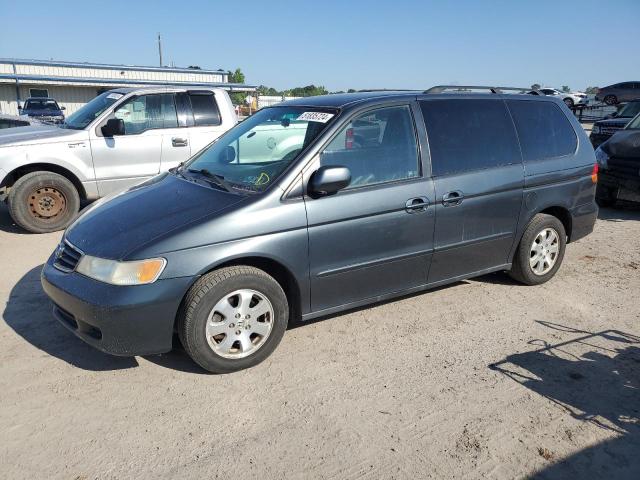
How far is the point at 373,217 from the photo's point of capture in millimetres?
3771

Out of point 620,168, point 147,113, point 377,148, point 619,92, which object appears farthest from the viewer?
point 619,92

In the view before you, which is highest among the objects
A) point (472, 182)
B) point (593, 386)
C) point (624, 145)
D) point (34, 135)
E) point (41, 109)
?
point (41, 109)

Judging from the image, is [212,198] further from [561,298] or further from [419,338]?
[561,298]

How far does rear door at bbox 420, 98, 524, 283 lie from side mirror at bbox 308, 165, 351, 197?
90 centimetres

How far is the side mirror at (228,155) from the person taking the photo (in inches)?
167

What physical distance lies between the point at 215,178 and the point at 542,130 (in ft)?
9.88

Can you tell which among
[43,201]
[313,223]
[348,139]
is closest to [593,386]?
[313,223]

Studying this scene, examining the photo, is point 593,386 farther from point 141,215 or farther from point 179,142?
point 179,142

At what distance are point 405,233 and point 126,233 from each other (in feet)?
6.43

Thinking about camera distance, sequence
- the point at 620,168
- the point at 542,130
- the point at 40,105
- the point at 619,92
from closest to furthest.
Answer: the point at 542,130
the point at 620,168
the point at 40,105
the point at 619,92

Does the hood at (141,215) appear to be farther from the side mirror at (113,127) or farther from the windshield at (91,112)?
the windshield at (91,112)

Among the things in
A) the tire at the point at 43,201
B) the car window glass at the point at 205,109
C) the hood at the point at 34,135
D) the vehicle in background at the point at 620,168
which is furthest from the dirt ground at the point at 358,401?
the vehicle in background at the point at 620,168

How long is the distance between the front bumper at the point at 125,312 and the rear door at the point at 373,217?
97 cm

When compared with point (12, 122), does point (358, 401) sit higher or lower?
lower
